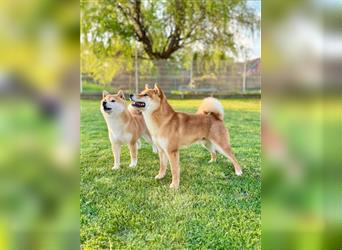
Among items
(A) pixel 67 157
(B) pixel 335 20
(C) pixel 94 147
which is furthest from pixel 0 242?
(B) pixel 335 20

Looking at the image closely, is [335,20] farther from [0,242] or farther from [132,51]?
[132,51]

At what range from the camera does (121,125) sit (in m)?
1.87

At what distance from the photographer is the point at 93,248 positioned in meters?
1.55

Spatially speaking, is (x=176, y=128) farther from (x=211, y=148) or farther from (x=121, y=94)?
(x=121, y=94)

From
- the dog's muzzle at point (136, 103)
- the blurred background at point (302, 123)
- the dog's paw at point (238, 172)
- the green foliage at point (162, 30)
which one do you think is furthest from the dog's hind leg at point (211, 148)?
the blurred background at point (302, 123)

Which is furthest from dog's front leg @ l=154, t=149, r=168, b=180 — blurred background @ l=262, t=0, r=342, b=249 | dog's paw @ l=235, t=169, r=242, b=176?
blurred background @ l=262, t=0, r=342, b=249

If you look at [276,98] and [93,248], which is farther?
[93,248]

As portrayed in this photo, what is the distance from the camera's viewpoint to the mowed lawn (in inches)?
63.0

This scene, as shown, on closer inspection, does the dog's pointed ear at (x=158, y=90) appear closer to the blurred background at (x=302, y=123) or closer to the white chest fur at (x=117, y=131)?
the white chest fur at (x=117, y=131)

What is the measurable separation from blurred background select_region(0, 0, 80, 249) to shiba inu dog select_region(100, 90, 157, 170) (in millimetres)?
845

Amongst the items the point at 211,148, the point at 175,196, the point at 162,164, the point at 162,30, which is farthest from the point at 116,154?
the point at 162,30

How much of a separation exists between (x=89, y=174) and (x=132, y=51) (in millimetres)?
739

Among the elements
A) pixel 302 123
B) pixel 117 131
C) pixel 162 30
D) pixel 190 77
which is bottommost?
pixel 117 131

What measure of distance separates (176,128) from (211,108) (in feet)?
0.73
